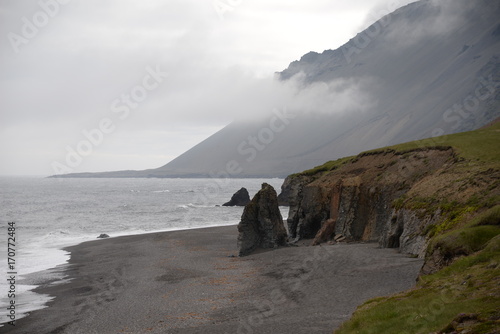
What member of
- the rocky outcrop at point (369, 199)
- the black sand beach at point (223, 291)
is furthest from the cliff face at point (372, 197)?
the black sand beach at point (223, 291)

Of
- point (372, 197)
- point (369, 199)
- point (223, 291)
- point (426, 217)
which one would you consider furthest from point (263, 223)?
point (223, 291)

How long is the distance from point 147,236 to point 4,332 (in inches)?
1843

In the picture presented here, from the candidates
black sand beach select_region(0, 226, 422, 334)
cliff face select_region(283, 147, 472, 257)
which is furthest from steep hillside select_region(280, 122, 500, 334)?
black sand beach select_region(0, 226, 422, 334)

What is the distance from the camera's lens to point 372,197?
54.4m

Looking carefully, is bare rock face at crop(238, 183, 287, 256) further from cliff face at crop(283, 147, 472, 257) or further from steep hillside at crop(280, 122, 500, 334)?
cliff face at crop(283, 147, 472, 257)

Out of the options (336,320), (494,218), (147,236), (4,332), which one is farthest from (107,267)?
(494,218)

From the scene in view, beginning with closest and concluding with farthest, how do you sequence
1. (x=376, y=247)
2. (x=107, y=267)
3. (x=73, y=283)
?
(x=73, y=283)
(x=376, y=247)
(x=107, y=267)

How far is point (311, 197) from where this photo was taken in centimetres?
6331

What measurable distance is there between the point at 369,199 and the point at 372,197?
56 centimetres

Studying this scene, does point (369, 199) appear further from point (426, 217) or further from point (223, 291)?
point (223, 291)

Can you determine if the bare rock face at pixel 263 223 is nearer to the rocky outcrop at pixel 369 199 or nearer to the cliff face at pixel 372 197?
the rocky outcrop at pixel 369 199

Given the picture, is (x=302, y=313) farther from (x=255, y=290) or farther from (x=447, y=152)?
(x=447, y=152)

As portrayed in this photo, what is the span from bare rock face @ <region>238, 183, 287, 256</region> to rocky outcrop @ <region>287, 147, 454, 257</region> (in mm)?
4599

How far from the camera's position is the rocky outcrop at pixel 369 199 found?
1779 inches
